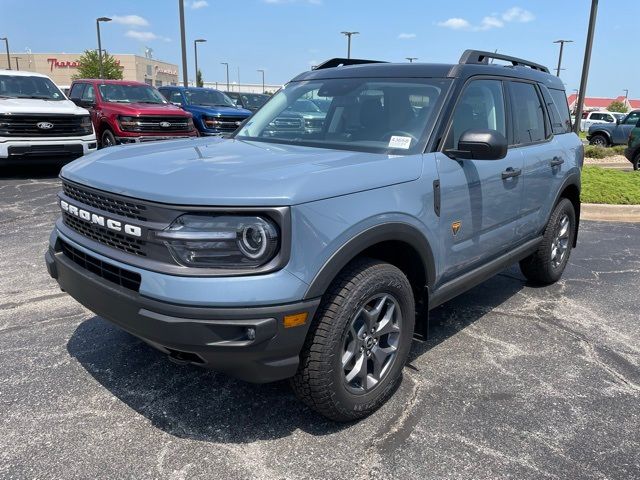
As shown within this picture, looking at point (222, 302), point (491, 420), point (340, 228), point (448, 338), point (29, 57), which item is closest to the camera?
point (222, 302)

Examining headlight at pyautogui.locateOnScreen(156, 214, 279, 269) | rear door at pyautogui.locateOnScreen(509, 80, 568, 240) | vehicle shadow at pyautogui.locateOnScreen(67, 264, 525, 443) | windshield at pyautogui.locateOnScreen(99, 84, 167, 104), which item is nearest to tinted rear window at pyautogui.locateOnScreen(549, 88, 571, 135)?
rear door at pyautogui.locateOnScreen(509, 80, 568, 240)

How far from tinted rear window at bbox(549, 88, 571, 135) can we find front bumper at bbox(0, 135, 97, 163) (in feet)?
27.4

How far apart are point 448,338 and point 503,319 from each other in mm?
686

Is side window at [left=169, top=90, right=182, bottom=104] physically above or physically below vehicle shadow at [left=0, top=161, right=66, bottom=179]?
above

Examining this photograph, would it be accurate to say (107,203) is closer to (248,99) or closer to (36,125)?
(36,125)

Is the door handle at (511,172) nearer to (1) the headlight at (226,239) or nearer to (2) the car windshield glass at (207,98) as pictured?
(1) the headlight at (226,239)

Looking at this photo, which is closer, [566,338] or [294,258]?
[294,258]

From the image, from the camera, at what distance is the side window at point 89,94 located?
39.5ft

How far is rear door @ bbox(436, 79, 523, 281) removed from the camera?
3.23 meters

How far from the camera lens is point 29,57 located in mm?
76188

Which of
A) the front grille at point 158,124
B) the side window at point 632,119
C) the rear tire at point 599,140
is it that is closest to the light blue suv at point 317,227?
the front grille at point 158,124

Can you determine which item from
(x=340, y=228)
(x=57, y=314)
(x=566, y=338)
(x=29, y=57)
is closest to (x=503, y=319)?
(x=566, y=338)

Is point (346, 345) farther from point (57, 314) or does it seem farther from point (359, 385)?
point (57, 314)

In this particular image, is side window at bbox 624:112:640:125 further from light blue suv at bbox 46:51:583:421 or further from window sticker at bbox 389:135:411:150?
window sticker at bbox 389:135:411:150
